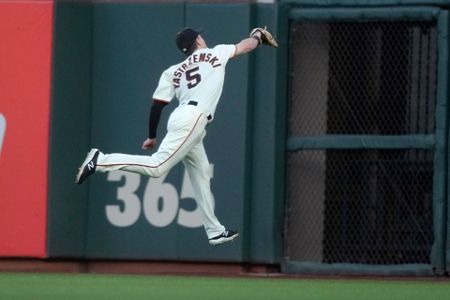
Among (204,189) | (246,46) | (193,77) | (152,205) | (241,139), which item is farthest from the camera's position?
(152,205)

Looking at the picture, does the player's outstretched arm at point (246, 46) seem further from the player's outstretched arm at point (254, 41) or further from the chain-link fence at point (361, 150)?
the chain-link fence at point (361, 150)

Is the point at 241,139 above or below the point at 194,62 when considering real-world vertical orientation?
below

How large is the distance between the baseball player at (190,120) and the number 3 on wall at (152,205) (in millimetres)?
2032

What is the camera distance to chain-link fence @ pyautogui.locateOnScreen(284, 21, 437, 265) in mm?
13039

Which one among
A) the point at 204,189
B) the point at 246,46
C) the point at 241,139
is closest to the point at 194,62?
the point at 246,46

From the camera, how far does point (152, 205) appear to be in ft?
44.1

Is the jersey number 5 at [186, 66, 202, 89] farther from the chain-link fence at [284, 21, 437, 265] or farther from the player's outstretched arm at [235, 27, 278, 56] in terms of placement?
the chain-link fence at [284, 21, 437, 265]

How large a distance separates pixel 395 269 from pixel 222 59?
3.17 meters

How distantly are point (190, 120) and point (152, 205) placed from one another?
2669 millimetres

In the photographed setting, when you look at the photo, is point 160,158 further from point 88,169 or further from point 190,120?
point 88,169

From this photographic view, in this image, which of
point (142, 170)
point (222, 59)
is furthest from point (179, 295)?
point (222, 59)

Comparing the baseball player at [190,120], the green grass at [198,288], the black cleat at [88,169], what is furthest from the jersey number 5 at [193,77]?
the green grass at [198,288]

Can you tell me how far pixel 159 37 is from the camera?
43.9 feet

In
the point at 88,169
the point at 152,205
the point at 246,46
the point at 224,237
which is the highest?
the point at 246,46
